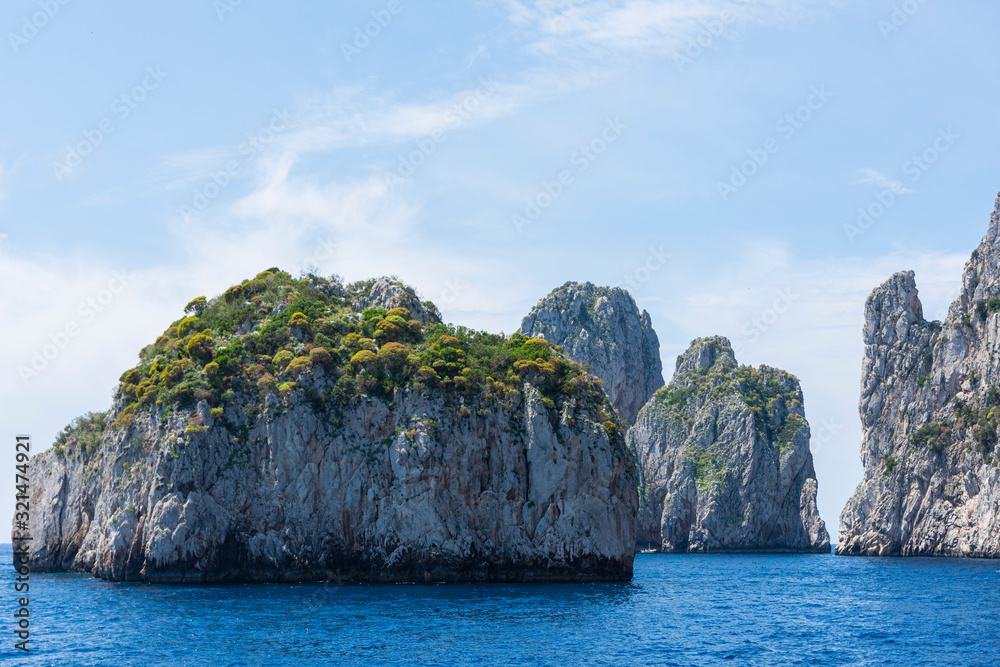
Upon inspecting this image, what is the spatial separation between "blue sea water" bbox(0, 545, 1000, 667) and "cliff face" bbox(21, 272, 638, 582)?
3.12 meters

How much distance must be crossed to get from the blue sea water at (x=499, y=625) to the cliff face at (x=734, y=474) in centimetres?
9835

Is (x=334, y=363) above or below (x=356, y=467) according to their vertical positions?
above

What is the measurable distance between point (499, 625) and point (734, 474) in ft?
449

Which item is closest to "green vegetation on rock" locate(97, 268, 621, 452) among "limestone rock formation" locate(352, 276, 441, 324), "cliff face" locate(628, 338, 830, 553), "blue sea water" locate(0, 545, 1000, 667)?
"limestone rock formation" locate(352, 276, 441, 324)

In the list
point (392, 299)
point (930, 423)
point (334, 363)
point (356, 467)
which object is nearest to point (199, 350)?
point (334, 363)

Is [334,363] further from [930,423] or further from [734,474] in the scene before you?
[734,474]

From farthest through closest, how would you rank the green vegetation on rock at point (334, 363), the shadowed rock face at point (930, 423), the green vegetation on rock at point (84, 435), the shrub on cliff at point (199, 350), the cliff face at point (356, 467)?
the shadowed rock face at point (930, 423)
the green vegetation on rock at point (84, 435)
the shrub on cliff at point (199, 350)
the green vegetation on rock at point (334, 363)
the cliff face at point (356, 467)

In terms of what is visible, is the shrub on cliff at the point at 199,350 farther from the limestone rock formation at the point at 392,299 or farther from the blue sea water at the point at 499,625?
the blue sea water at the point at 499,625

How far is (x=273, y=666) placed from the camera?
37.8m

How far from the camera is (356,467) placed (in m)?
71.4

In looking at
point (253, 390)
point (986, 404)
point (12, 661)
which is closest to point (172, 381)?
point (253, 390)

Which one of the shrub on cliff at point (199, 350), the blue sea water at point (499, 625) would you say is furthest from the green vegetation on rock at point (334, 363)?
the blue sea water at point (499, 625)

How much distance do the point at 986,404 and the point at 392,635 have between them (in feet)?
368

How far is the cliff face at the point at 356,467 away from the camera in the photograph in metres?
68.9
